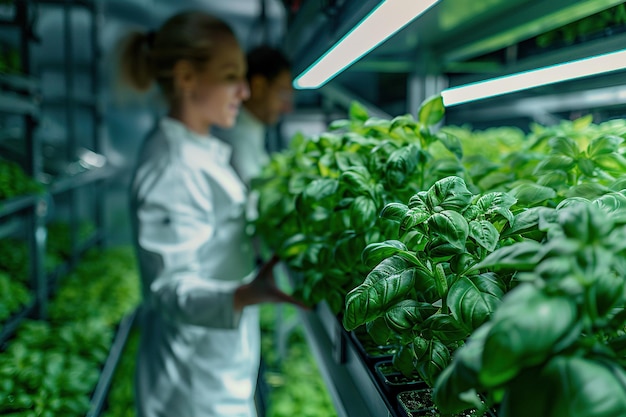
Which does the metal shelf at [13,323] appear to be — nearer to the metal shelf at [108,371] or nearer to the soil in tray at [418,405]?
the metal shelf at [108,371]

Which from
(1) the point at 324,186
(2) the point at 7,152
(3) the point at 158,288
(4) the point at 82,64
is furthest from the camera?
(4) the point at 82,64

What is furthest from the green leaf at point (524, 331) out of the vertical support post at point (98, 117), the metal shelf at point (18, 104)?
the vertical support post at point (98, 117)

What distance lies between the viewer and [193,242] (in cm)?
140

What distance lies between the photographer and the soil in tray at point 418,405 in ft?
1.99

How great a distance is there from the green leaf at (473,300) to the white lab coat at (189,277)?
0.87 metres

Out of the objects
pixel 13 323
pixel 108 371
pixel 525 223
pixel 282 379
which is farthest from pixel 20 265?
pixel 525 223

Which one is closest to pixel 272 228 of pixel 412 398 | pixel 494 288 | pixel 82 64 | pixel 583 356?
pixel 412 398

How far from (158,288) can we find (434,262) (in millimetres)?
934

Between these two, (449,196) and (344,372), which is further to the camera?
(344,372)

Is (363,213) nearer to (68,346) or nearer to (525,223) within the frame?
(525,223)

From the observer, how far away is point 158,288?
4.31 ft

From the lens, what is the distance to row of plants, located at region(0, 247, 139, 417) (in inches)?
53.7

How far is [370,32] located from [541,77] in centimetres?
47

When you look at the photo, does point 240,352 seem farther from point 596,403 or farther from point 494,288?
point 596,403
